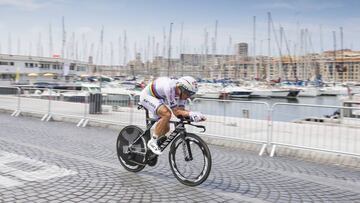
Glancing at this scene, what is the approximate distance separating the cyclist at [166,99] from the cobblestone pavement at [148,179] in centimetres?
81

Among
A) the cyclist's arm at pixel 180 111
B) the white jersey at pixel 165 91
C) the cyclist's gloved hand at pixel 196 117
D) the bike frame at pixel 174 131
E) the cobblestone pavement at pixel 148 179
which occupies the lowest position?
the cobblestone pavement at pixel 148 179

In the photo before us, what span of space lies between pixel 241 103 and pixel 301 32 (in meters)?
65.6

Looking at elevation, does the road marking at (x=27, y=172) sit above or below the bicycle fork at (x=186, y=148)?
below

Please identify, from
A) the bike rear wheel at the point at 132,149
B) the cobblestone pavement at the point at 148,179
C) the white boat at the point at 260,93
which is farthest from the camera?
the white boat at the point at 260,93

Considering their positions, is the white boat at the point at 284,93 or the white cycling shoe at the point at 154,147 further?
the white boat at the point at 284,93

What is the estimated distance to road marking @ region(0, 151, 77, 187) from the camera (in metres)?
6.09

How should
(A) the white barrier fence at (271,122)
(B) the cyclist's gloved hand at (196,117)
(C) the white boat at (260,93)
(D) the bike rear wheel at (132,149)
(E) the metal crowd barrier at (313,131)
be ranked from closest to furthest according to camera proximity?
(B) the cyclist's gloved hand at (196,117) < (D) the bike rear wheel at (132,149) < (E) the metal crowd barrier at (313,131) < (A) the white barrier fence at (271,122) < (C) the white boat at (260,93)

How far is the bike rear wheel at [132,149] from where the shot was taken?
6648mm

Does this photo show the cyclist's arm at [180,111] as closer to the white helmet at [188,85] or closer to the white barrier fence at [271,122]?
the white helmet at [188,85]

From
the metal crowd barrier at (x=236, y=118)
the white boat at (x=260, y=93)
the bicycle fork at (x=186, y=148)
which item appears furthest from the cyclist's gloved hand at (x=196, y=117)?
the white boat at (x=260, y=93)

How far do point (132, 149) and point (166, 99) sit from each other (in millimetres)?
1137

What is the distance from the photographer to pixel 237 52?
74.9 m

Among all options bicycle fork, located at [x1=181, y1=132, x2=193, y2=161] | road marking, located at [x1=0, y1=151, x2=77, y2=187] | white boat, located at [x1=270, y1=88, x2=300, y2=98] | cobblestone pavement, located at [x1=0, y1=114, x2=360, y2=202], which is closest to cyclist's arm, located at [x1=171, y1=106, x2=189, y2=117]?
bicycle fork, located at [x1=181, y1=132, x2=193, y2=161]

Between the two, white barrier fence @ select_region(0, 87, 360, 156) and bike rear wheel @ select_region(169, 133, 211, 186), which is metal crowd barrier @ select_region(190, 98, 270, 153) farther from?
bike rear wheel @ select_region(169, 133, 211, 186)
